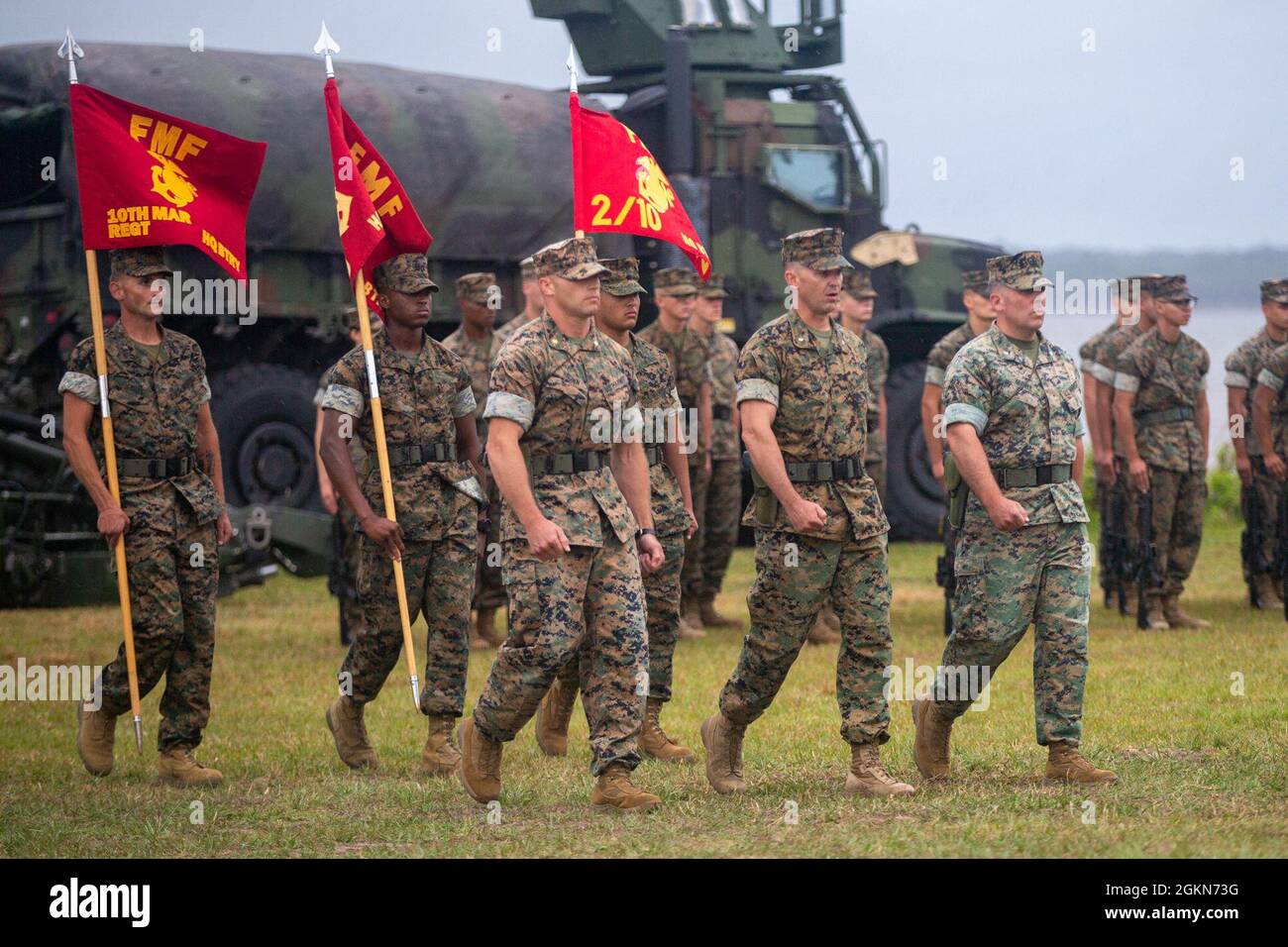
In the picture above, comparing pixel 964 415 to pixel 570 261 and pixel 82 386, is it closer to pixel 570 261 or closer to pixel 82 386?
pixel 570 261

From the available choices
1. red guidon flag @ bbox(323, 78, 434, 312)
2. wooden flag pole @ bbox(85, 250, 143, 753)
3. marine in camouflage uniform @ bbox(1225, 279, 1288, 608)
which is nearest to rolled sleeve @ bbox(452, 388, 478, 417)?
red guidon flag @ bbox(323, 78, 434, 312)

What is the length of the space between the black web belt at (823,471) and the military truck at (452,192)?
323 inches

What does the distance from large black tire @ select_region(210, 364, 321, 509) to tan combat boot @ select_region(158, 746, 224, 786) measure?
25.4ft

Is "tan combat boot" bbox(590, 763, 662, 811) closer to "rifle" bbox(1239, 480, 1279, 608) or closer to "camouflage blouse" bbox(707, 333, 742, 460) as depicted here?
"camouflage blouse" bbox(707, 333, 742, 460)

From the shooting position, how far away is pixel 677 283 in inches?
418

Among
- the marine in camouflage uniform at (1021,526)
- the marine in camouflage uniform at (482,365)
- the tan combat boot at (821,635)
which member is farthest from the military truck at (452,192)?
the marine in camouflage uniform at (1021,526)

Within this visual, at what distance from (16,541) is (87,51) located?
12.2 feet

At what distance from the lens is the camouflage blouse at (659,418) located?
856cm

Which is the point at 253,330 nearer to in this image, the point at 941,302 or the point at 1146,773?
the point at 941,302

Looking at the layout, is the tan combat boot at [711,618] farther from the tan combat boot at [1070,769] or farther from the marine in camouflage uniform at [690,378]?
the tan combat boot at [1070,769]

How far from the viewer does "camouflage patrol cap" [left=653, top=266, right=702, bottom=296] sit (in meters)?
10.6

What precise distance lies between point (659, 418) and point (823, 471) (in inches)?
68.1
